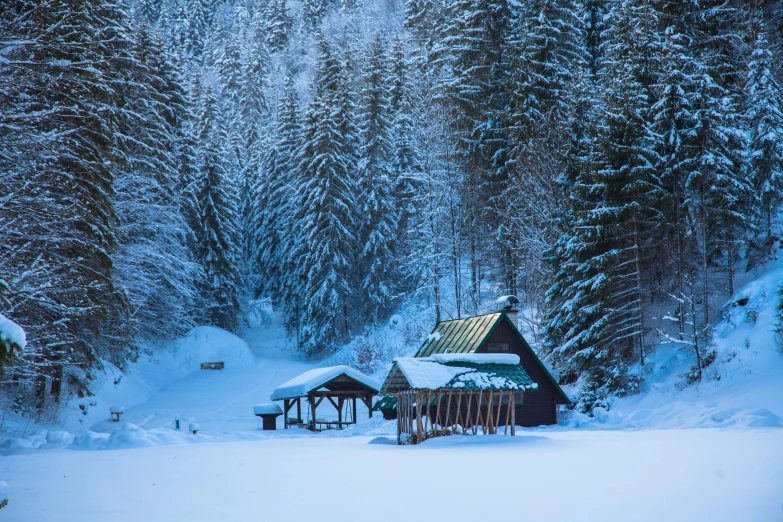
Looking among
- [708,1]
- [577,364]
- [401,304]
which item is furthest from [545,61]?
[401,304]

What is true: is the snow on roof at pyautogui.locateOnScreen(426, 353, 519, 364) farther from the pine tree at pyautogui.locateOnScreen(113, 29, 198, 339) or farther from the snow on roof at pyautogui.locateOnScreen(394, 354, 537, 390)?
the pine tree at pyautogui.locateOnScreen(113, 29, 198, 339)

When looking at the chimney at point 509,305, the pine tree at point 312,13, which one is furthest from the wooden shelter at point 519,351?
the pine tree at point 312,13

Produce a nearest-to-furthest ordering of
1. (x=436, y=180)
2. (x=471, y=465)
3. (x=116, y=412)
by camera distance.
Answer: (x=471, y=465)
(x=116, y=412)
(x=436, y=180)

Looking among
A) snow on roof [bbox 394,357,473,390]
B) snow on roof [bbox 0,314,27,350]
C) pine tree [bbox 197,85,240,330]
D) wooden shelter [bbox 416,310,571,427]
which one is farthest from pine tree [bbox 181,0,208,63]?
snow on roof [bbox 0,314,27,350]

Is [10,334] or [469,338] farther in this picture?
[469,338]

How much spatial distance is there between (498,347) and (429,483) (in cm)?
1632

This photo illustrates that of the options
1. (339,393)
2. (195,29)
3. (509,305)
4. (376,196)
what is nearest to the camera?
(509,305)

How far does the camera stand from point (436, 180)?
116ft

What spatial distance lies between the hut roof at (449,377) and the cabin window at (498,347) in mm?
3333

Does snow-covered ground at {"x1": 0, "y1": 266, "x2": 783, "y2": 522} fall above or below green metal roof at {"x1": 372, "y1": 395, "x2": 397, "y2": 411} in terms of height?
below

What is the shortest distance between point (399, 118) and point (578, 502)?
3674 cm

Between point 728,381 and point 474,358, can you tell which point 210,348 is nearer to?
point 474,358

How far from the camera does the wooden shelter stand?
86.5ft

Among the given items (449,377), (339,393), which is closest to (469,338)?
(449,377)
